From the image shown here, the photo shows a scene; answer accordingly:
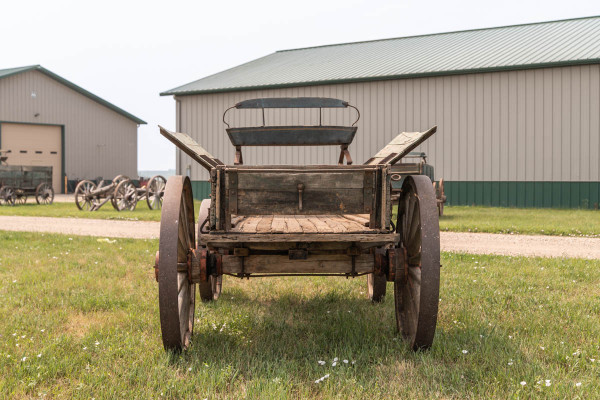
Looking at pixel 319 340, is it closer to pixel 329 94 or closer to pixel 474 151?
pixel 474 151

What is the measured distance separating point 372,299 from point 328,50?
22.2 meters

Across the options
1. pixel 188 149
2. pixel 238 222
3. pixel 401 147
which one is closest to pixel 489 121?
pixel 401 147

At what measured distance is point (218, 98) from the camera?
2183cm

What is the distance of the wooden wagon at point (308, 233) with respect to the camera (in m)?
2.96

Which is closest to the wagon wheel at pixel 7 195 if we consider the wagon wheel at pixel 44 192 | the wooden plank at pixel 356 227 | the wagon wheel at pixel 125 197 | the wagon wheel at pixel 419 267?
the wagon wheel at pixel 44 192

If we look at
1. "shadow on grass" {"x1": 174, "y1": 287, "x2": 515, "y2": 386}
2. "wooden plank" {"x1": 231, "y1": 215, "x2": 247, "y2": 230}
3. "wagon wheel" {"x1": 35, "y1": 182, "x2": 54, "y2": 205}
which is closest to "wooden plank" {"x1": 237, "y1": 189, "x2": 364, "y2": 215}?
"wooden plank" {"x1": 231, "y1": 215, "x2": 247, "y2": 230}

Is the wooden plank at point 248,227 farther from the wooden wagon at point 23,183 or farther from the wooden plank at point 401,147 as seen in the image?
the wooden wagon at point 23,183

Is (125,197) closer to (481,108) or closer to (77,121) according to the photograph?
(481,108)

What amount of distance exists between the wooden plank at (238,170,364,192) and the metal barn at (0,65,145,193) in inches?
1095

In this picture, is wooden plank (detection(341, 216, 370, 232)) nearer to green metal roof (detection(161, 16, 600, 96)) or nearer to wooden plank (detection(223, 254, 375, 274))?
wooden plank (detection(223, 254, 375, 274))

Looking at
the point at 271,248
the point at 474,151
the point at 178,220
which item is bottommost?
the point at 271,248

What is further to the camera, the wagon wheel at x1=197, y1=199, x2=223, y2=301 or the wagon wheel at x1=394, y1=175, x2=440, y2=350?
the wagon wheel at x1=197, y1=199, x2=223, y2=301

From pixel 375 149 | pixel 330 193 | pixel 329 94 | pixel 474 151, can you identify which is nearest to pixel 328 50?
pixel 329 94

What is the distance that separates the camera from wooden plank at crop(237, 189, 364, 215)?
326cm
